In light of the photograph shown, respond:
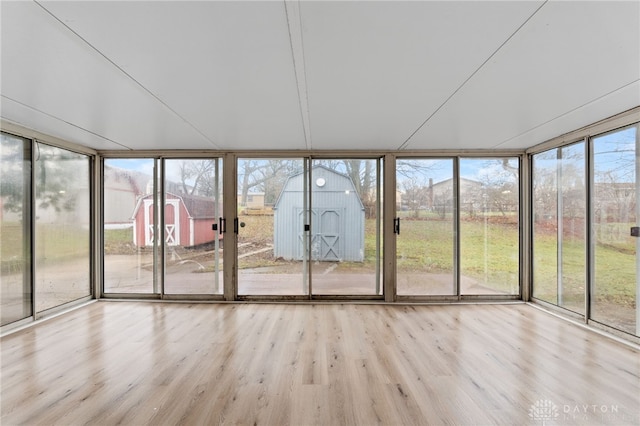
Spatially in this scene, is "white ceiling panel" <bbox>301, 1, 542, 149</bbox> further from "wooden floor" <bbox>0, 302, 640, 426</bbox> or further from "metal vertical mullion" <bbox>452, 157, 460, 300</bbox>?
"wooden floor" <bbox>0, 302, 640, 426</bbox>

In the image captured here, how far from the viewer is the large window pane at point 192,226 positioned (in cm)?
445

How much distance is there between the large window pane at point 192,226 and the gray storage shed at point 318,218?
0.98 m

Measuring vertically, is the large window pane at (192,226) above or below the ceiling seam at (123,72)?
below

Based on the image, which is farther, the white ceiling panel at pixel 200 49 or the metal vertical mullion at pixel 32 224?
the metal vertical mullion at pixel 32 224

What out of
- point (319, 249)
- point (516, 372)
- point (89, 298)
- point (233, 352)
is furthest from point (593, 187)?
point (89, 298)

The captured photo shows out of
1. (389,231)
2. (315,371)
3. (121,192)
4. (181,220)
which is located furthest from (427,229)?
(121,192)

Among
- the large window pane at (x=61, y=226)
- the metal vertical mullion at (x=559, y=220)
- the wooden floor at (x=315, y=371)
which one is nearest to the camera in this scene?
the wooden floor at (x=315, y=371)

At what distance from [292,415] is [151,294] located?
353 centimetres

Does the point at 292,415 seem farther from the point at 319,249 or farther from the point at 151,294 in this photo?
the point at 151,294

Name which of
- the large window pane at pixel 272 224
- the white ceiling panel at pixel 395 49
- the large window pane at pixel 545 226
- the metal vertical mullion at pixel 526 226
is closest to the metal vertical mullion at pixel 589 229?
the large window pane at pixel 545 226

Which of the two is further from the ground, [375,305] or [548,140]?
[548,140]

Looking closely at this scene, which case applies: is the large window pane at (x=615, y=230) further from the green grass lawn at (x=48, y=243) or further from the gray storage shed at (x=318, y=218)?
the green grass lawn at (x=48, y=243)

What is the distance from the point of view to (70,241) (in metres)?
4.01

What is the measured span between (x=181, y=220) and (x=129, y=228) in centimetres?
83
